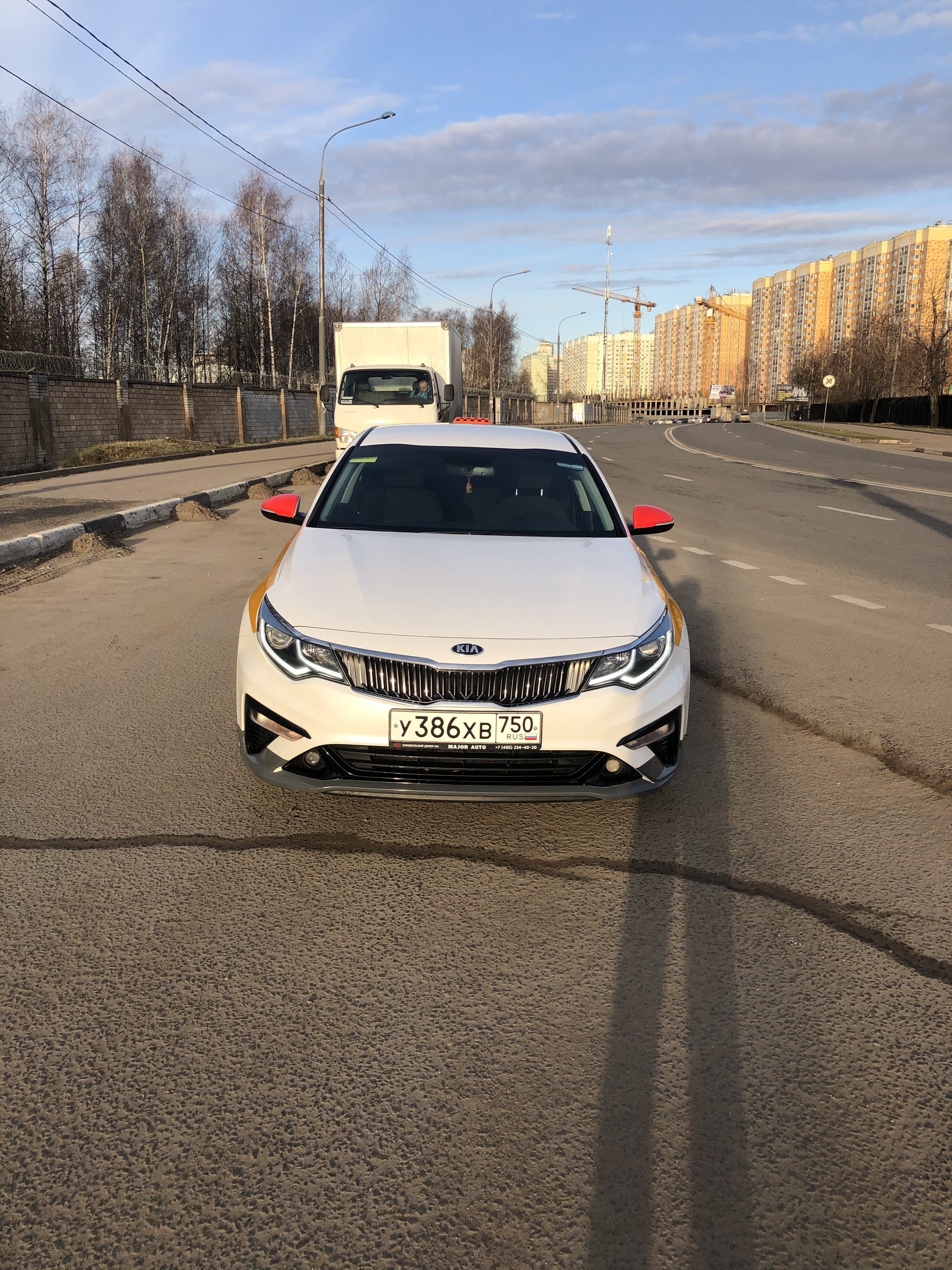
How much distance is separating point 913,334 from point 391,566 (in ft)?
211

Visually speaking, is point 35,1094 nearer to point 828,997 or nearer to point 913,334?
point 828,997

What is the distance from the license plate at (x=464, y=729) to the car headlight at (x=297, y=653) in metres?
0.28

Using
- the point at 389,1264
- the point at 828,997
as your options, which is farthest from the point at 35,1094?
the point at 828,997

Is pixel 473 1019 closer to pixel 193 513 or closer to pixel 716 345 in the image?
pixel 193 513

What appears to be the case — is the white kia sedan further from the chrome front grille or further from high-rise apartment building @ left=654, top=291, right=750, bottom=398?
high-rise apartment building @ left=654, top=291, right=750, bottom=398

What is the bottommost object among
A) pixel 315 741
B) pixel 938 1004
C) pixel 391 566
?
pixel 938 1004

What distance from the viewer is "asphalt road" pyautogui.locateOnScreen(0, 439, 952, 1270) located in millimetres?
1871

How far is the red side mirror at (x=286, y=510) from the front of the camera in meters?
4.95

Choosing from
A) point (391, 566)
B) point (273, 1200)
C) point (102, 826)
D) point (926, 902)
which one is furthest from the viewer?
point (391, 566)

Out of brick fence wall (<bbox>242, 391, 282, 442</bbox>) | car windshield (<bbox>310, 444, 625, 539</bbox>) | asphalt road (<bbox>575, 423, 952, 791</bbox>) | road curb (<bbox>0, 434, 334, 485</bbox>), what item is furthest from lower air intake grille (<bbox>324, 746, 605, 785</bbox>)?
brick fence wall (<bbox>242, 391, 282, 442</bbox>)

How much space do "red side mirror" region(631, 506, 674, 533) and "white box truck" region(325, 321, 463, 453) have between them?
11.5 meters

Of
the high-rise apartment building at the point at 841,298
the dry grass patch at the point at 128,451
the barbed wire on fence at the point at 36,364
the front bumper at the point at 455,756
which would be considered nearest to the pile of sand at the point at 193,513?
the dry grass patch at the point at 128,451

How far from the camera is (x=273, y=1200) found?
190cm

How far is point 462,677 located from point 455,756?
0.86ft
